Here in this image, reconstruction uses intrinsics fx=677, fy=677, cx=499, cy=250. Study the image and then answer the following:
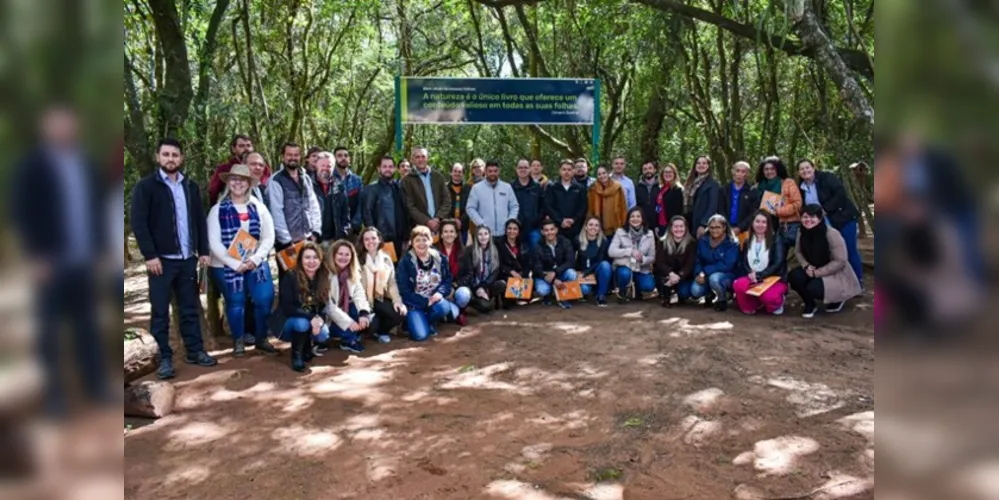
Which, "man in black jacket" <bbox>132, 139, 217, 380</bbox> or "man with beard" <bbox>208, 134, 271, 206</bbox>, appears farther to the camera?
"man with beard" <bbox>208, 134, 271, 206</bbox>

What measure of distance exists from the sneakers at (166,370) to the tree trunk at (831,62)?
4.52m

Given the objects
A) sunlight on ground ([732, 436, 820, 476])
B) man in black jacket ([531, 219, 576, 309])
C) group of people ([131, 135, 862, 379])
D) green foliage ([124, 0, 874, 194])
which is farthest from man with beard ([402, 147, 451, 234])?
sunlight on ground ([732, 436, 820, 476])

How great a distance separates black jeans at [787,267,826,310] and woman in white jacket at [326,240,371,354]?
4010mm

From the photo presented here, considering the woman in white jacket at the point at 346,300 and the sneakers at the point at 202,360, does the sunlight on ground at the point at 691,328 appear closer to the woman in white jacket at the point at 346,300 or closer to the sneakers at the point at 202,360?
the woman in white jacket at the point at 346,300

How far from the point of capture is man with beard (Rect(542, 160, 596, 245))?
24.1ft

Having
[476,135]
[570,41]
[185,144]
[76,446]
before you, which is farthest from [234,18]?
[76,446]

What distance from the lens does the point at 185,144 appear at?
557 centimetres

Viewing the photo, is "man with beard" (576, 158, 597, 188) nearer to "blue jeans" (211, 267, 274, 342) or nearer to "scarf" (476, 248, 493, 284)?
"scarf" (476, 248, 493, 284)

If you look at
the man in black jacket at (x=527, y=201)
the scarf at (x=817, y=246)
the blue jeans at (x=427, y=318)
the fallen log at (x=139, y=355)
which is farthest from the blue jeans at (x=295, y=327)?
the scarf at (x=817, y=246)

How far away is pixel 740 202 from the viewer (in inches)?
277

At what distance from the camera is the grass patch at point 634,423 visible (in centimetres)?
375

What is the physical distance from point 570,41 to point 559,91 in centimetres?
426

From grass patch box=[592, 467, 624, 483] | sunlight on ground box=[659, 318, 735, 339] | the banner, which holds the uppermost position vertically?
the banner

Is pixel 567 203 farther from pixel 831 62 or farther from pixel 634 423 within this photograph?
pixel 634 423
